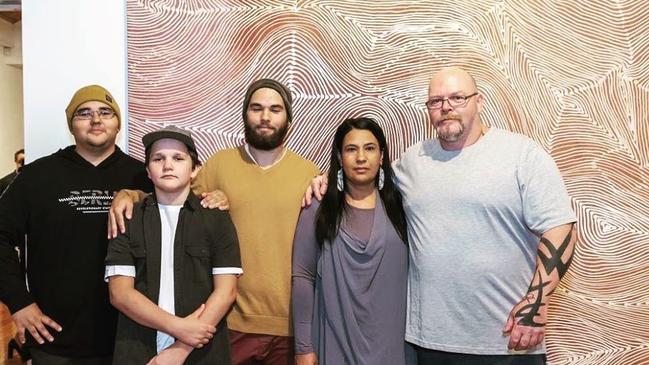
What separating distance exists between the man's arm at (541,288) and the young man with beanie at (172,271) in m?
1.08

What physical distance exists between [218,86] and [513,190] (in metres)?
1.65

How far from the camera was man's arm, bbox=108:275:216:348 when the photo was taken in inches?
74.8

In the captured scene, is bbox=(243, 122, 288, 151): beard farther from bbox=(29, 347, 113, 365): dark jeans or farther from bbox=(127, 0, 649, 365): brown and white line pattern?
bbox=(29, 347, 113, 365): dark jeans

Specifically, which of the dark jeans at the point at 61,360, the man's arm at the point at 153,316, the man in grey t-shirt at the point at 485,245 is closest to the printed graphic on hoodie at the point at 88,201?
the man's arm at the point at 153,316

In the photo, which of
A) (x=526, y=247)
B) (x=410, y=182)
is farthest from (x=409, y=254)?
(x=526, y=247)

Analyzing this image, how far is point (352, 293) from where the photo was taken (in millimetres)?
2072

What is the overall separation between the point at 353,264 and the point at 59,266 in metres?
1.28

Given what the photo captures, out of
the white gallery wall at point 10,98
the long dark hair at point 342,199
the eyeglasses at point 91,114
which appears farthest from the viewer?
the white gallery wall at point 10,98

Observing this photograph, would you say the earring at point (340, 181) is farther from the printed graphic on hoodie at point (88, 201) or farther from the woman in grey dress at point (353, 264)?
the printed graphic on hoodie at point (88, 201)

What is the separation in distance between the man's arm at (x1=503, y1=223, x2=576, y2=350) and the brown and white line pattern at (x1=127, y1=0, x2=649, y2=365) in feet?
2.76

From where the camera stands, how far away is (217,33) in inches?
112

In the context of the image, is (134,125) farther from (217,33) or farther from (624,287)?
(624,287)

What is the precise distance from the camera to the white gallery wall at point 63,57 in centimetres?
288

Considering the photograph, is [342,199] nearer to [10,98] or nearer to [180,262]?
[180,262]
